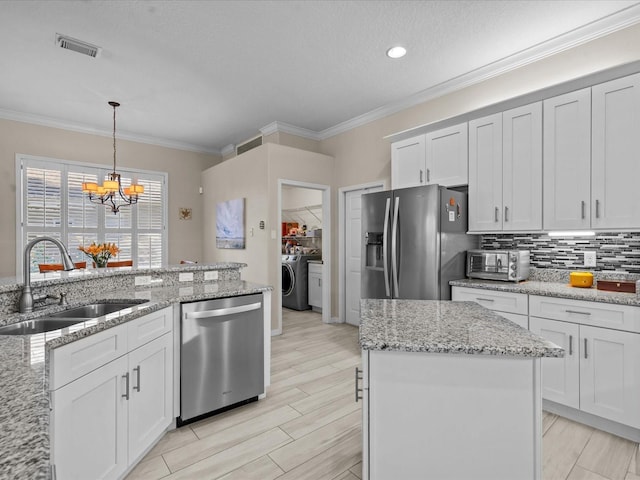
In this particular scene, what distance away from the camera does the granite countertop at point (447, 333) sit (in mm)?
1180

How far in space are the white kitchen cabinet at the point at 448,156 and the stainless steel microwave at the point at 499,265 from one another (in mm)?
A: 702

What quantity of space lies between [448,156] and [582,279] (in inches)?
59.5

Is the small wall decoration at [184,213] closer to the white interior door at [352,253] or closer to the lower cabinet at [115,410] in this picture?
the white interior door at [352,253]

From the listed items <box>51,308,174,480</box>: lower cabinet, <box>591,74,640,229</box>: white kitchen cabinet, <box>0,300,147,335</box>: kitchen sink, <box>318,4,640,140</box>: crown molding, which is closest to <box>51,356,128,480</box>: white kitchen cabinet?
<box>51,308,174,480</box>: lower cabinet

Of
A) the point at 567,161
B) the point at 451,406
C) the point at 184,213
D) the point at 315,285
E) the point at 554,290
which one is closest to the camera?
the point at 451,406

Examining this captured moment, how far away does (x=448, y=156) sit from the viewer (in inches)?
128

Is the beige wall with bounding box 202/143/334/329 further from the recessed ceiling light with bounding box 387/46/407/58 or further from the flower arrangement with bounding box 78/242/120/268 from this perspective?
the recessed ceiling light with bounding box 387/46/407/58

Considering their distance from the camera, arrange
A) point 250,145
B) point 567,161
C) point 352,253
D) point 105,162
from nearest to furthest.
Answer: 1. point 567,161
2. point 352,253
3. point 105,162
4. point 250,145

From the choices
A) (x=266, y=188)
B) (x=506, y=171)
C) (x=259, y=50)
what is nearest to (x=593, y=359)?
(x=506, y=171)

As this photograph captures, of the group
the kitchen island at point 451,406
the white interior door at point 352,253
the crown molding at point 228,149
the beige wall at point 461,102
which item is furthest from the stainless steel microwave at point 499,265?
the crown molding at point 228,149

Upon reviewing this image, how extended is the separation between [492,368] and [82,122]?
5.90m

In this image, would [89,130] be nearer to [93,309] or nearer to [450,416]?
[93,309]

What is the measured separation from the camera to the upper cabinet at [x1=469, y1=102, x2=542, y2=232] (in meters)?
2.73

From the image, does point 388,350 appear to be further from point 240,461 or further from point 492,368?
point 240,461
